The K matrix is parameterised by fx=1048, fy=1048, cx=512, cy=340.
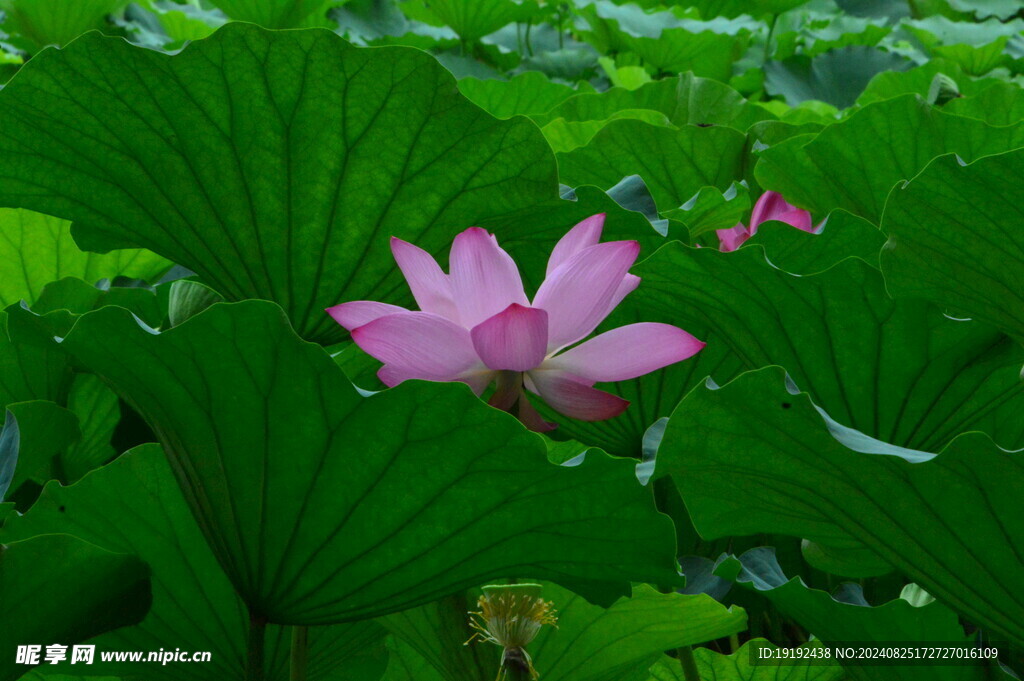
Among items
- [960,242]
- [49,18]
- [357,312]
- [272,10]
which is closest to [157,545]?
[357,312]

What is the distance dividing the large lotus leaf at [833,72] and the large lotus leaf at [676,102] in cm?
98

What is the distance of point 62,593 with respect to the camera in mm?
505

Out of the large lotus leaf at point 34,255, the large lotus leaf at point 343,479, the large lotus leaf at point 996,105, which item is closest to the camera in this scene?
the large lotus leaf at point 343,479

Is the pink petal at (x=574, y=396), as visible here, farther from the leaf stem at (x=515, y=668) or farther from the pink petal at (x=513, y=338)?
the leaf stem at (x=515, y=668)

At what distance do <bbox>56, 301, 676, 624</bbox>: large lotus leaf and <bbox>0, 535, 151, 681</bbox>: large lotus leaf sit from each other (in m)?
0.05

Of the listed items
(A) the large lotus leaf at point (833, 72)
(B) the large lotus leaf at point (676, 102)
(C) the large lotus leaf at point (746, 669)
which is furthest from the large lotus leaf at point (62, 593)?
(A) the large lotus leaf at point (833, 72)

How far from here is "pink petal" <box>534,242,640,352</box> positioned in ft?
1.70

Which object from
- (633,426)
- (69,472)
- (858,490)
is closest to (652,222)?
(633,426)

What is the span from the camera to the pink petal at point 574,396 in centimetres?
53

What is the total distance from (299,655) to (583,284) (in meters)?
0.24

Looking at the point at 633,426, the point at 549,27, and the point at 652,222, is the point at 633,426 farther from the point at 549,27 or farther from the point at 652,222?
the point at 549,27

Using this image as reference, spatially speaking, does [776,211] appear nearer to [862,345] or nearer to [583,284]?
[862,345]

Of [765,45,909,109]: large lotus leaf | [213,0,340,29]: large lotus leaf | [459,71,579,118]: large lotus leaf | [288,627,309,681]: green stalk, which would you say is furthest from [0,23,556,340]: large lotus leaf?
[765,45,909,109]: large lotus leaf

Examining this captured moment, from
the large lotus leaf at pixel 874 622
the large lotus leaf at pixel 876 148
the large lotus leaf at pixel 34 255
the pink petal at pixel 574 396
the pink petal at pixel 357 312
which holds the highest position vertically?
the large lotus leaf at pixel 34 255
